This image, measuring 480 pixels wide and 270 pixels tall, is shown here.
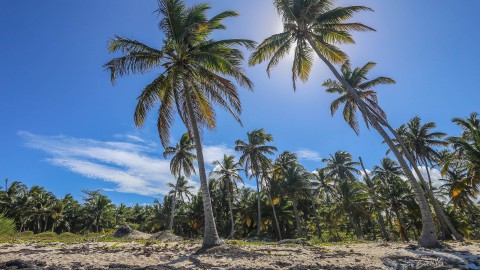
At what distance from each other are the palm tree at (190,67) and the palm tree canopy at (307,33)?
165 inches

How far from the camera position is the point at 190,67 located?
487 inches

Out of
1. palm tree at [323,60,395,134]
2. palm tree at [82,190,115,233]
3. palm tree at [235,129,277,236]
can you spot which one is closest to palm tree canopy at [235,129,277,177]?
palm tree at [235,129,277,236]

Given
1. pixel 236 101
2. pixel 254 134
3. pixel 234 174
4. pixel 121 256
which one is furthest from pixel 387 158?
pixel 121 256

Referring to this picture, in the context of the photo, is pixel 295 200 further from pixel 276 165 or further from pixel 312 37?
pixel 312 37

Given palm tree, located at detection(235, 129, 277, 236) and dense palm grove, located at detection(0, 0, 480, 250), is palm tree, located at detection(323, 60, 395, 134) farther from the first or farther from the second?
palm tree, located at detection(235, 129, 277, 236)

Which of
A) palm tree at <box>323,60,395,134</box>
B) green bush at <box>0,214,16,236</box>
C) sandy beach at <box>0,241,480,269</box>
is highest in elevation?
palm tree at <box>323,60,395,134</box>

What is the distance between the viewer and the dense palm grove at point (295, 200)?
2805 cm

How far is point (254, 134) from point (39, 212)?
41.9 meters

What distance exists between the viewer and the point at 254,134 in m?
34.6

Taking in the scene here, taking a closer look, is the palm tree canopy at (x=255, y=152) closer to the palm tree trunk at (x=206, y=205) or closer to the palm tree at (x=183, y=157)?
the palm tree at (x=183, y=157)

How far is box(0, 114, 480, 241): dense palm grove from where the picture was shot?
28.0 metres

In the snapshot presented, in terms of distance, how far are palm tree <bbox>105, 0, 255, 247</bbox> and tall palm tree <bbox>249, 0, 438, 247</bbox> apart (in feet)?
13.9

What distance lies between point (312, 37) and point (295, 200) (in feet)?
74.9

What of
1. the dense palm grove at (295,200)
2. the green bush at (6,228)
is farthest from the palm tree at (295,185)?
the green bush at (6,228)
